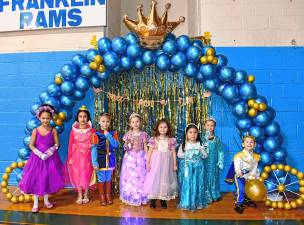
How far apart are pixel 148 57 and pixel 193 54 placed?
0.53 m

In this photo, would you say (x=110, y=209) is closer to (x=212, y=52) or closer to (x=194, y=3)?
(x=212, y=52)

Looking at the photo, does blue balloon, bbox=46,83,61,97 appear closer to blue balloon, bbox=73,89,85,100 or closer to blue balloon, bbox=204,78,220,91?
blue balloon, bbox=73,89,85,100

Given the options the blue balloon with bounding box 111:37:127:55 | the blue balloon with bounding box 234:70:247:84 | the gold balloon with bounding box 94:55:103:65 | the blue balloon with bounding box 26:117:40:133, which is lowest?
the blue balloon with bounding box 26:117:40:133

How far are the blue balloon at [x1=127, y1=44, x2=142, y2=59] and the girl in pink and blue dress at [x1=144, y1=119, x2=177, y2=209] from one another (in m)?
0.84

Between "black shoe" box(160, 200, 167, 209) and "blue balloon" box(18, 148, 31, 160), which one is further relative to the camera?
"blue balloon" box(18, 148, 31, 160)

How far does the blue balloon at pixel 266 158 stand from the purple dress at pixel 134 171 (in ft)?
4.47

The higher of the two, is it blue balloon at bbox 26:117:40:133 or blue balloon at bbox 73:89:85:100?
blue balloon at bbox 73:89:85:100

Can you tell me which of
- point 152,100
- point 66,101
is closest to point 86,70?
point 66,101

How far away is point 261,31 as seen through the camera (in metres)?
4.54

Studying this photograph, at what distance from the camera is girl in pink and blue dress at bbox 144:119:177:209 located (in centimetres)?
361

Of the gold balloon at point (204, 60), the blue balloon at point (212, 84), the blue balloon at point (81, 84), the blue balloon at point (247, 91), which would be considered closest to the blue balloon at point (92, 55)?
the blue balloon at point (81, 84)

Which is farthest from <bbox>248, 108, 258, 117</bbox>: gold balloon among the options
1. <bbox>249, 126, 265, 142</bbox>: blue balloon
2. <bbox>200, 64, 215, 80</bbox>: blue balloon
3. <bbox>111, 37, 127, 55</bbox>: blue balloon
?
<bbox>111, 37, 127, 55</bbox>: blue balloon

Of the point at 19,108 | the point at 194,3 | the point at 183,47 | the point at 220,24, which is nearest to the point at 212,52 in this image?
the point at 183,47

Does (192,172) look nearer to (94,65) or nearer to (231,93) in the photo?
(231,93)
